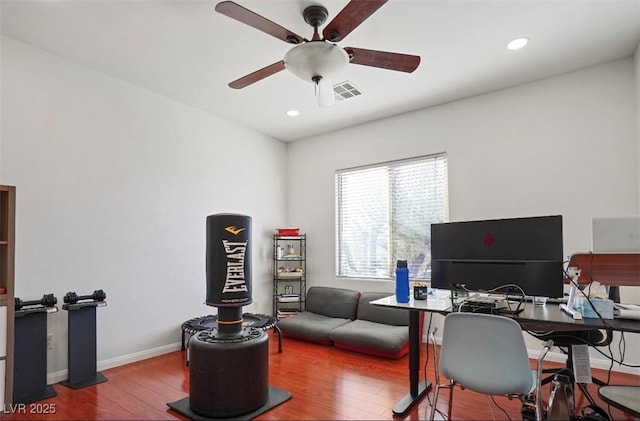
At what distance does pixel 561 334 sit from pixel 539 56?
94.3 inches

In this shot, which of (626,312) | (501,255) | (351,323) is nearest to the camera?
(626,312)

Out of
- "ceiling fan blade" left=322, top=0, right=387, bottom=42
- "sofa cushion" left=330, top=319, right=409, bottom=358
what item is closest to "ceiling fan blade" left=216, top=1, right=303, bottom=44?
"ceiling fan blade" left=322, top=0, right=387, bottom=42

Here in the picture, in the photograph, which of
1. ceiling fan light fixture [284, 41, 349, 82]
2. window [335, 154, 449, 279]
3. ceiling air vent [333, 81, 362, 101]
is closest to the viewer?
ceiling fan light fixture [284, 41, 349, 82]

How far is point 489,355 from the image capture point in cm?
185

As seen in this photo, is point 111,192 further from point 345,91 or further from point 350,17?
point 350,17

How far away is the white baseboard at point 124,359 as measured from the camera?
303 centimetres

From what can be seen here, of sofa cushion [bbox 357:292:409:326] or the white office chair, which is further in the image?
sofa cushion [bbox 357:292:409:326]

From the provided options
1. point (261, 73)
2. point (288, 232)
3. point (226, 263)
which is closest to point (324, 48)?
point (261, 73)

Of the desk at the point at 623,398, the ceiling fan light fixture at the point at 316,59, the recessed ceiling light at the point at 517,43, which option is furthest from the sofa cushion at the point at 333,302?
the recessed ceiling light at the point at 517,43

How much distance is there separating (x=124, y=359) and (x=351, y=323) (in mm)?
2455

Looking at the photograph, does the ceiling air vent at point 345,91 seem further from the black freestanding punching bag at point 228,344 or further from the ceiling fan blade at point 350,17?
the black freestanding punching bag at point 228,344

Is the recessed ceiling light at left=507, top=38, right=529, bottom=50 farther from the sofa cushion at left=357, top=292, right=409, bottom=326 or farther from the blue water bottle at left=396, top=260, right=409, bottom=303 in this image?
the sofa cushion at left=357, top=292, right=409, bottom=326

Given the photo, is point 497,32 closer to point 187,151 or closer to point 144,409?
point 187,151

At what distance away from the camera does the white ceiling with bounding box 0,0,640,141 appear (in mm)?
2553
